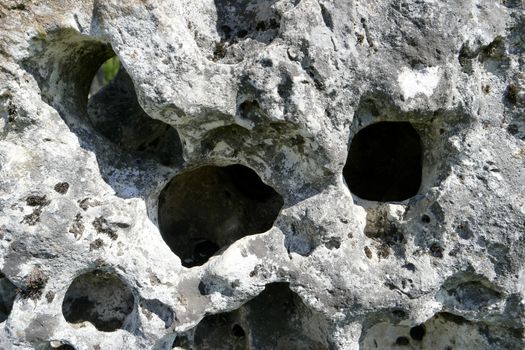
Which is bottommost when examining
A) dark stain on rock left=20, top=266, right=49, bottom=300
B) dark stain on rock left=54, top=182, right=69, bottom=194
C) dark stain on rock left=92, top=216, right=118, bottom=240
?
dark stain on rock left=20, top=266, right=49, bottom=300

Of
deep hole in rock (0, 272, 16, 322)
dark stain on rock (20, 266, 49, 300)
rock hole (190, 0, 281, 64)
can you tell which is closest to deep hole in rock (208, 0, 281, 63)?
rock hole (190, 0, 281, 64)

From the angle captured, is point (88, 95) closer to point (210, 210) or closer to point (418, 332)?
point (210, 210)

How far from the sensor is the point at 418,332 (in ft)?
7.93

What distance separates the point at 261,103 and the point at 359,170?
3.18 ft

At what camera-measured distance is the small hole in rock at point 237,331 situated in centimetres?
249

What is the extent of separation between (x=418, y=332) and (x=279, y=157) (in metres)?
1.13

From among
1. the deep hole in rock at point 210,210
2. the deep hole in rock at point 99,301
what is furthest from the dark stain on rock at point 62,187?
the deep hole in rock at point 210,210

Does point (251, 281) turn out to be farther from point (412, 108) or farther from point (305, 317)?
point (412, 108)

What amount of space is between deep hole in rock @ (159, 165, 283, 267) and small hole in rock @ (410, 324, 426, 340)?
0.85 meters

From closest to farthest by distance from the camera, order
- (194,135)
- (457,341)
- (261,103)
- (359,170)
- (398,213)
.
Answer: (261,103)
(194,135)
(398,213)
(457,341)
(359,170)

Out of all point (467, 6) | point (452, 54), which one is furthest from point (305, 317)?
point (467, 6)

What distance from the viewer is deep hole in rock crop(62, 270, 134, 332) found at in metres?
2.27

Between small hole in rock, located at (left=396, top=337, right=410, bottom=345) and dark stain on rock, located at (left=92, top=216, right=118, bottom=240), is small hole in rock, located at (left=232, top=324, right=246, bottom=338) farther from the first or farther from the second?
dark stain on rock, located at (left=92, top=216, right=118, bottom=240)

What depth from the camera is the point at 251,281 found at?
6.55ft
